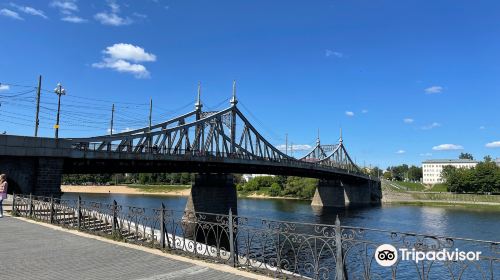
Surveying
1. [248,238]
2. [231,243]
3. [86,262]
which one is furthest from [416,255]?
[86,262]

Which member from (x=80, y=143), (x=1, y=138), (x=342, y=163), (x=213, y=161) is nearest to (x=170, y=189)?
(x=342, y=163)

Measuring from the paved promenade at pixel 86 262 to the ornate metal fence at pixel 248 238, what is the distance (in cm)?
61

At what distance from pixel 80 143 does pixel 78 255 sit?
21.7 m

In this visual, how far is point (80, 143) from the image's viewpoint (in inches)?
1129

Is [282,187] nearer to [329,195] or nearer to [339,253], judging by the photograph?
[329,195]

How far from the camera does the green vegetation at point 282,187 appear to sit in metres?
89.3

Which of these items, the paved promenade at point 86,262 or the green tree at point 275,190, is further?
the green tree at point 275,190

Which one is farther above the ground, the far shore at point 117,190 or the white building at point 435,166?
the white building at point 435,166

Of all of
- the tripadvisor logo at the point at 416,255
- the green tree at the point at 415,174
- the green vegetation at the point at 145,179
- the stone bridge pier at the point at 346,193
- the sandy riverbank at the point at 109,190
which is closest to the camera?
the tripadvisor logo at the point at 416,255

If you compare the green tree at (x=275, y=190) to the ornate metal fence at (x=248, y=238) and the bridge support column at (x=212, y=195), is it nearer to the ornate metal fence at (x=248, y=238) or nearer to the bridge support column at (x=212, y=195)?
the bridge support column at (x=212, y=195)

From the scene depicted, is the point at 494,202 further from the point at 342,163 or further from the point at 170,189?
the point at 170,189

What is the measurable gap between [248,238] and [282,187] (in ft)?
305

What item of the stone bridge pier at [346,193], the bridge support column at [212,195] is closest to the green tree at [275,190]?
the stone bridge pier at [346,193]

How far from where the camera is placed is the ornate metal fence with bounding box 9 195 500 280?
6.51 metres
